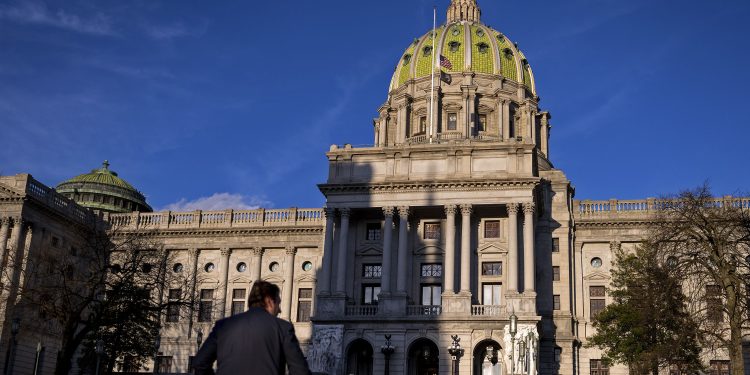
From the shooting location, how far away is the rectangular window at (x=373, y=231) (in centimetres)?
6627

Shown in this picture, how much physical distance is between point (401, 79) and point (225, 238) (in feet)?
113

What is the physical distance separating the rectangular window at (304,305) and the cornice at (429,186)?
487 inches

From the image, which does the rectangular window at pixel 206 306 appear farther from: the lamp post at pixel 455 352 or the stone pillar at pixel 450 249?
the lamp post at pixel 455 352

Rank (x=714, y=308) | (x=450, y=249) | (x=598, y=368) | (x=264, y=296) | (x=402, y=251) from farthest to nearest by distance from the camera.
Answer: (x=598, y=368) → (x=402, y=251) → (x=450, y=249) → (x=714, y=308) → (x=264, y=296)

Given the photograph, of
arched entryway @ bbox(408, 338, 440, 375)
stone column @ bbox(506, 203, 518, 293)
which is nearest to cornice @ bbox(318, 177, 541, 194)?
stone column @ bbox(506, 203, 518, 293)

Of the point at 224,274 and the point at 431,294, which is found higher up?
the point at 224,274

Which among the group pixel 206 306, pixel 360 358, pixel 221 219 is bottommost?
pixel 360 358

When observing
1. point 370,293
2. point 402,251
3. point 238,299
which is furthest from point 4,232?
point 402,251

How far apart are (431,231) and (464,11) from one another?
54.5m

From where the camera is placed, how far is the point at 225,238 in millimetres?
76375

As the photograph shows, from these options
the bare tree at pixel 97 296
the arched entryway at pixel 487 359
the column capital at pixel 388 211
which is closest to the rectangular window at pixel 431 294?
the arched entryway at pixel 487 359

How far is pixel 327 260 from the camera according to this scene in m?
64.0

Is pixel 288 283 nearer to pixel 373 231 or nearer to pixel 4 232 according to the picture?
pixel 373 231

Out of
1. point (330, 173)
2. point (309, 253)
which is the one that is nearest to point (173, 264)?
point (309, 253)
